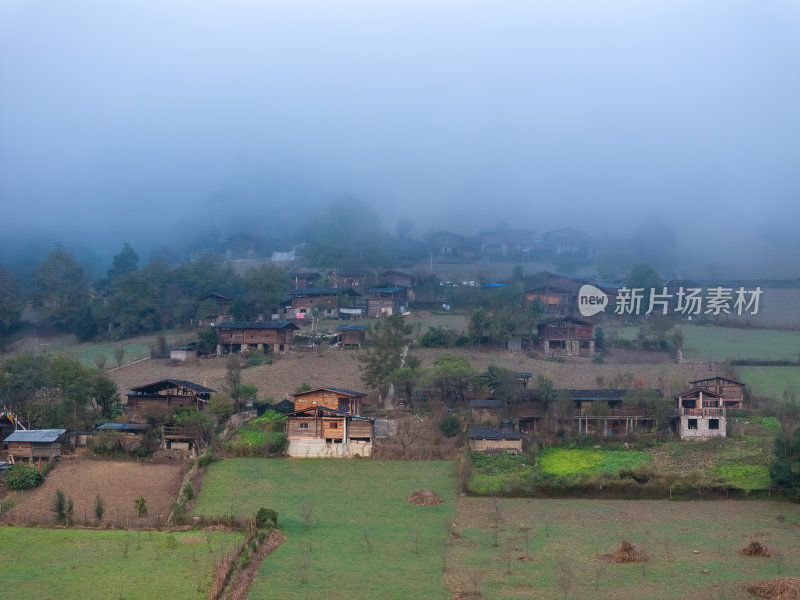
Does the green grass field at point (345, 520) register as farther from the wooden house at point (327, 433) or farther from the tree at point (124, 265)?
the tree at point (124, 265)

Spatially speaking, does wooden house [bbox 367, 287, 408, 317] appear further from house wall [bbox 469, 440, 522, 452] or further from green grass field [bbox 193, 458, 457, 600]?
green grass field [bbox 193, 458, 457, 600]

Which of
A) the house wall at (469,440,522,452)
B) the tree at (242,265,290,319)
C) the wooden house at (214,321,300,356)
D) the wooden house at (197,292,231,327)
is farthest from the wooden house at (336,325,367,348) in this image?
the house wall at (469,440,522,452)

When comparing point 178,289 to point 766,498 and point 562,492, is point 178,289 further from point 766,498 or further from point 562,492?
point 766,498

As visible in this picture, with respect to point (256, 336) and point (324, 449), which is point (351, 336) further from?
point (324, 449)

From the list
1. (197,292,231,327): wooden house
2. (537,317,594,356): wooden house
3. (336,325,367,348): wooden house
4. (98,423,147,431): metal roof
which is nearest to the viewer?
(98,423,147,431): metal roof

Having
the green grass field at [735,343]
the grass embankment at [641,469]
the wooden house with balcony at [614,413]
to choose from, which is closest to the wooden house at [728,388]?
the grass embankment at [641,469]

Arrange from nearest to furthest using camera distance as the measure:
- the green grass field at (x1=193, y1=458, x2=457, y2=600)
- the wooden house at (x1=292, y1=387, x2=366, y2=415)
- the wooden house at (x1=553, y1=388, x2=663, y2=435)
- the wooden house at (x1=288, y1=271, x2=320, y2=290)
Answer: the green grass field at (x1=193, y1=458, x2=457, y2=600)
the wooden house at (x1=553, y1=388, x2=663, y2=435)
the wooden house at (x1=292, y1=387, x2=366, y2=415)
the wooden house at (x1=288, y1=271, x2=320, y2=290)

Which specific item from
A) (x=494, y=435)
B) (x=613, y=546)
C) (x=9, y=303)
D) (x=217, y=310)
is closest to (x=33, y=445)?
(x=494, y=435)

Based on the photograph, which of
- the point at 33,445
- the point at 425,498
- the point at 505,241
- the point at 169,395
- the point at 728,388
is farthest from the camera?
the point at 505,241
